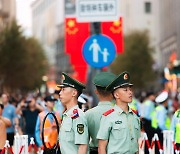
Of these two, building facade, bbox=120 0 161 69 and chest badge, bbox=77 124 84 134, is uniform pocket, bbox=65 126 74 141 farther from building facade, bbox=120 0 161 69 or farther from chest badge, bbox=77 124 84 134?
building facade, bbox=120 0 161 69

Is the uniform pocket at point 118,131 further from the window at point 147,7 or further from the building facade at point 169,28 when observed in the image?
the window at point 147,7

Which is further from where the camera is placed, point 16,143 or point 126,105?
point 16,143

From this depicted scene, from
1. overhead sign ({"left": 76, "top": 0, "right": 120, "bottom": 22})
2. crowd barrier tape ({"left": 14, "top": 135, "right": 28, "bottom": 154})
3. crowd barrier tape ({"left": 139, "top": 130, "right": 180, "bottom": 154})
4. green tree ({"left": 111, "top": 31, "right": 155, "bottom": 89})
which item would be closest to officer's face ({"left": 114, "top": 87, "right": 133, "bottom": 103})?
crowd barrier tape ({"left": 14, "top": 135, "right": 28, "bottom": 154})

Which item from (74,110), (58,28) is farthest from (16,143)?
(58,28)

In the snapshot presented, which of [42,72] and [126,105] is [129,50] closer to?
[42,72]

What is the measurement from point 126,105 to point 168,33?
79915 millimetres

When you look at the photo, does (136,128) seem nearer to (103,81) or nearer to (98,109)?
(98,109)

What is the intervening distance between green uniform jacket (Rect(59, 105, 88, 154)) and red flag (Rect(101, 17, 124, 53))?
43.7 ft

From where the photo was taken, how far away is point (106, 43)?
15305mm

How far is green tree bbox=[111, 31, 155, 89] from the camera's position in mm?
78875

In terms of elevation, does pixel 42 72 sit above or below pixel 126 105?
above

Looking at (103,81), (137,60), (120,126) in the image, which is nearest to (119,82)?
(103,81)

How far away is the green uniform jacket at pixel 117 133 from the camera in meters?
7.62

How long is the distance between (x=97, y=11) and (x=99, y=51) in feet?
3.59
